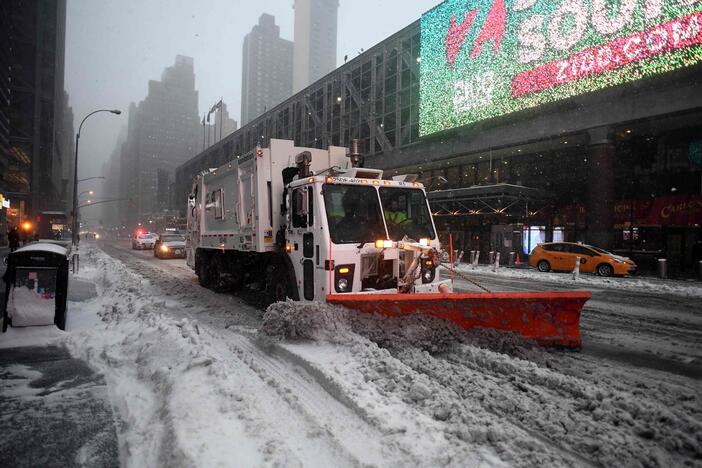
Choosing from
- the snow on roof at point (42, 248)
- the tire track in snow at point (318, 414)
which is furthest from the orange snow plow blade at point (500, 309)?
the snow on roof at point (42, 248)

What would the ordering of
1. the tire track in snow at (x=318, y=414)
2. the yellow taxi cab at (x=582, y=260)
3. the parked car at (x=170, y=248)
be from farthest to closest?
the parked car at (x=170, y=248) → the yellow taxi cab at (x=582, y=260) → the tire track in snow at (x=318, y=414)

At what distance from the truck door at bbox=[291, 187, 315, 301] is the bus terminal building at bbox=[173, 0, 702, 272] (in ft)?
62.1

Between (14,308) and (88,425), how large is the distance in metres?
3.84

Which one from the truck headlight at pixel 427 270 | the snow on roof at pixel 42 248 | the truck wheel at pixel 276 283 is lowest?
the truck wheel at pixel 276 283

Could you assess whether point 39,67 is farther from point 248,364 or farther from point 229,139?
point 248,364

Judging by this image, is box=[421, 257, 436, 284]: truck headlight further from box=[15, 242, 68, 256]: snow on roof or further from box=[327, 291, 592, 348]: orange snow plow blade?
box=[15, 242, 68, 256]: snow on roof

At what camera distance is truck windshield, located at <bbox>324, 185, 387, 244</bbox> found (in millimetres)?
6566

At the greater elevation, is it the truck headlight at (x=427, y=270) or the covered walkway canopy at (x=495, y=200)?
the covered walkway canopy at (x=495, y=200)

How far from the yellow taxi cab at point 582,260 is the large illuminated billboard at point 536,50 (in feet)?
25.9

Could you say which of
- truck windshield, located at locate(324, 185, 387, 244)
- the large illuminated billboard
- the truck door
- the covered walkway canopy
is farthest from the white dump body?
the large illuminated billboard

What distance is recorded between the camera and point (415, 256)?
650cm

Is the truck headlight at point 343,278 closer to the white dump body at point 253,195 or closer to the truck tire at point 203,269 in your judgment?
the white dump body at point 253,195

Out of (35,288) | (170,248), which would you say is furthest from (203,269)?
(170,248)

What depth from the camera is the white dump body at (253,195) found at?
788cm
